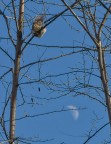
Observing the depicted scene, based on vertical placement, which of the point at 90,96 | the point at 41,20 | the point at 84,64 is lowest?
the point at 90,96

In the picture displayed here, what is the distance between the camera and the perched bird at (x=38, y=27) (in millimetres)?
3605

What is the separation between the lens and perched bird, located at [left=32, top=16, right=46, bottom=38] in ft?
11.8

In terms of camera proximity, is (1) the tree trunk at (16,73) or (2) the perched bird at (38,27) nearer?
(1) the tree trunk at (16,73)

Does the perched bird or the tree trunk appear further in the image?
the perched bird

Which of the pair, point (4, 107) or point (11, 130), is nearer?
point (11, 130)

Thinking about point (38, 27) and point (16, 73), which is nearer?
point (16, 73)

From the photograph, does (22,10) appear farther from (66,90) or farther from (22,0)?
(66,90)

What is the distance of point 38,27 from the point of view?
3645mm

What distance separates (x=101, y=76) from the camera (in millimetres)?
3303

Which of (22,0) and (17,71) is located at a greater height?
(22,0)

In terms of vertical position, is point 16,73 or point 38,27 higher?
point 38,27

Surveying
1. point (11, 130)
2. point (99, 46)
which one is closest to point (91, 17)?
point (99, 46)

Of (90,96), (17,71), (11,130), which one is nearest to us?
(11,130)

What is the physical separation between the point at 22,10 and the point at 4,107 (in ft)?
3.07
